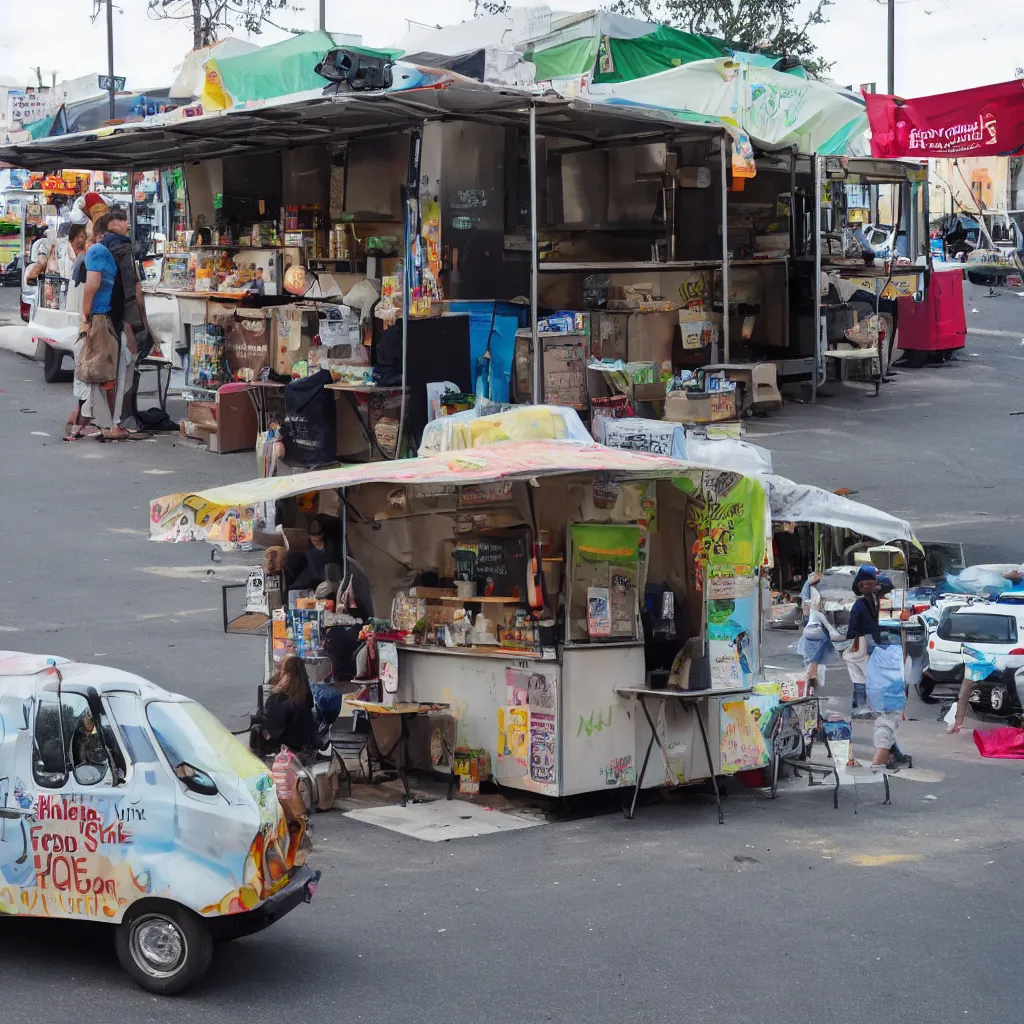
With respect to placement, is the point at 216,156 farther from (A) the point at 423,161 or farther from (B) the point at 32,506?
(B) the point at 32,506

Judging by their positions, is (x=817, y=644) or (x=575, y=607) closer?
(x=575, y=607)

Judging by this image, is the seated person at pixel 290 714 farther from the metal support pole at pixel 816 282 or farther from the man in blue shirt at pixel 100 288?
the metal support pole at pixel 816 282

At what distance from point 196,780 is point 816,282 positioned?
1870cm

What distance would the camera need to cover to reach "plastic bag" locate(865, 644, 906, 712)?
12703mm

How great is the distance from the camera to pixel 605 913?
28.0 feet

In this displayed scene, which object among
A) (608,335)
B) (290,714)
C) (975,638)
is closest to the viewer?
(290,714)

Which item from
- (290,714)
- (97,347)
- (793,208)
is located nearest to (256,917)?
(290,714)

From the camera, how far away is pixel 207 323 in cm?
2258

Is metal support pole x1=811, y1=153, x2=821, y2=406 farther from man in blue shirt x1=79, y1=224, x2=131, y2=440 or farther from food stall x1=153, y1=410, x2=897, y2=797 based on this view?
food stall x1=153, y1=410, x2=897, y2=797

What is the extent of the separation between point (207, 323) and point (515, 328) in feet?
19.5

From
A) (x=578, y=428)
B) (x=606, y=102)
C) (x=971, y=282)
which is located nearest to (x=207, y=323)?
(x=606, y=102)

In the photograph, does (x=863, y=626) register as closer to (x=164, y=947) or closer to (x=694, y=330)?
(x=164, y=947)

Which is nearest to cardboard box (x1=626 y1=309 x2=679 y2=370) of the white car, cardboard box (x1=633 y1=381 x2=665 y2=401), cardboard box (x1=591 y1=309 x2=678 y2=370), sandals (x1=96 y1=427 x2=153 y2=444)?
cardboard box (x1=591 y1=309 x2=678 y2=370)

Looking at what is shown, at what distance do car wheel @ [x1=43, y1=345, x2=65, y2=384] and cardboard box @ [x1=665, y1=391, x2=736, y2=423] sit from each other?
1039cm
